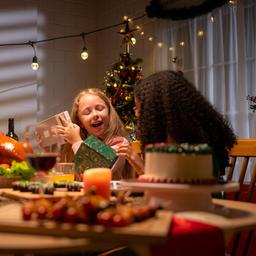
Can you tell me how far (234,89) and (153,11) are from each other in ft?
3.82

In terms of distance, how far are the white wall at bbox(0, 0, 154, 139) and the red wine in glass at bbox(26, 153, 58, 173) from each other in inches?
142

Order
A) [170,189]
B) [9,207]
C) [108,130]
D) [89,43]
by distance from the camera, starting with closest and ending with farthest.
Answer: [170,189]
[9,207]
[108,130]
[89,43]

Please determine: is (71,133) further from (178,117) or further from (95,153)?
(178,117)

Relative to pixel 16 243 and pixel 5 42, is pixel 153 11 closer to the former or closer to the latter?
pixel 5 42

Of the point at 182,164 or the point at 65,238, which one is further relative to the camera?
the point at 182,164

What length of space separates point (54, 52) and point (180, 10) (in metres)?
1.62

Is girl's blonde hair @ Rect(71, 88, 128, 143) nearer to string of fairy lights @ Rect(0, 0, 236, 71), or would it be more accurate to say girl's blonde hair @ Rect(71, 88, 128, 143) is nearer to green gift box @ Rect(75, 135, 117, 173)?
green gift box @ Rect(75, 135, 117, 173)

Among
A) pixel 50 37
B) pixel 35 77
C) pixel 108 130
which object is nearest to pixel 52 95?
pixel 35 77

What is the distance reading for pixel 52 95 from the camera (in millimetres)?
4926

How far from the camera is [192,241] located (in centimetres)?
77

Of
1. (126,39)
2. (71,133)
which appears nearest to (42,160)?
(71,133)

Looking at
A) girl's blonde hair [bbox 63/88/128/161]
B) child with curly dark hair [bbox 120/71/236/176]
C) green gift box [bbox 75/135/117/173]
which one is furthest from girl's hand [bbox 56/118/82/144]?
child with curly dark hair [bbox 120/71/236/176]

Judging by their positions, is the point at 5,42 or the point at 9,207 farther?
the point at 5,42

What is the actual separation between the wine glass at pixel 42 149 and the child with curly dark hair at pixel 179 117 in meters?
0.38
